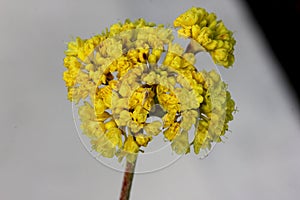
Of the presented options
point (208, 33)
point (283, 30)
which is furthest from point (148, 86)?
point (283, 30)

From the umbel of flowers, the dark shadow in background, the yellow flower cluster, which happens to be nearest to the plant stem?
the umbel of flowers

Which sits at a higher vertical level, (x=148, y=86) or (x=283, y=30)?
(x=148, y=86)

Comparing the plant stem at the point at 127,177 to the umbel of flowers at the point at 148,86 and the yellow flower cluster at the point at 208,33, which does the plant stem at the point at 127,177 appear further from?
the yellow flower cluster at the point at 208,33

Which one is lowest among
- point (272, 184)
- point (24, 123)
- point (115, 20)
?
point (272, 184)

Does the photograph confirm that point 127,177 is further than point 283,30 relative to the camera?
No

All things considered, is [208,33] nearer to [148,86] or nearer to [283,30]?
[148,86]

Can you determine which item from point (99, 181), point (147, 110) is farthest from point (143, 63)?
point (99, 181)

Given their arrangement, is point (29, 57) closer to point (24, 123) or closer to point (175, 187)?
point (24, 123)
